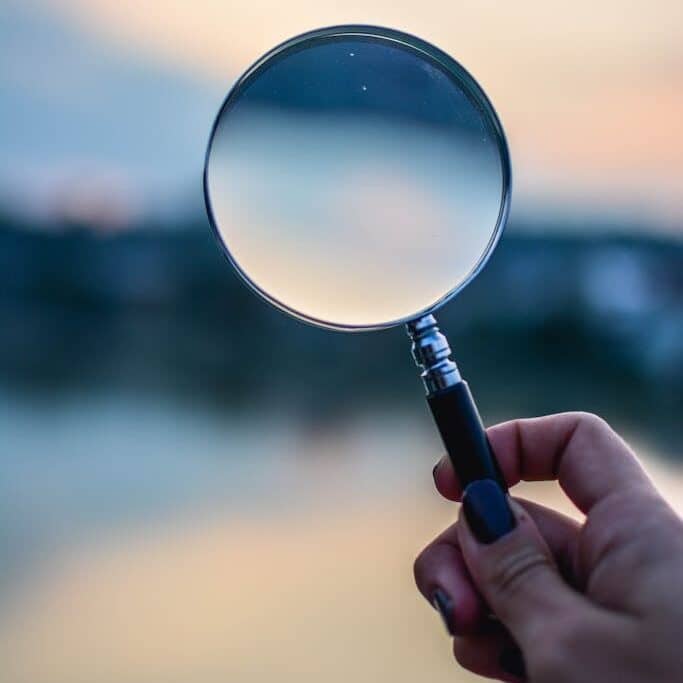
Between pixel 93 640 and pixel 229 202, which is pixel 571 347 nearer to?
pixel 93 640

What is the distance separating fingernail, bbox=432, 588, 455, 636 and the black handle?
0.11 meters

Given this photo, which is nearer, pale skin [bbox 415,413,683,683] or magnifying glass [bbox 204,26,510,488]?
pale skin [bbox 415,413,683,683]

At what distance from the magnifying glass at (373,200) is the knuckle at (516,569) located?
65 mm

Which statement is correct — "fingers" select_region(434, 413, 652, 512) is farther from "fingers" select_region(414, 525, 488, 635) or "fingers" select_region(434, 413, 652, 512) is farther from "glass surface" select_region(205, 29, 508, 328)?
"glass surface" select_region(205, 29, 508, 328)

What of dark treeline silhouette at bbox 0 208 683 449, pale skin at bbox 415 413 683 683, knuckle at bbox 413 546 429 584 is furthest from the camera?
dark treeline silhouette at bbox 0 208 683 449

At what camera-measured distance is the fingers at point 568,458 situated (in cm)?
90

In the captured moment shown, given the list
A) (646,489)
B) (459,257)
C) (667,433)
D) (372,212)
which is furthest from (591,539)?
(667,433)

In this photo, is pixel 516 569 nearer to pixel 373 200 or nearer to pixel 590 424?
pixel 590 424

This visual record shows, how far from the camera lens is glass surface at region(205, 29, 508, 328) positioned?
925 millimetres

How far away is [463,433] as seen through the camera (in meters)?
0.84

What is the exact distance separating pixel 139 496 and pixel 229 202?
59.9 inches

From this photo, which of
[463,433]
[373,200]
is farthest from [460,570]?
[373,200]

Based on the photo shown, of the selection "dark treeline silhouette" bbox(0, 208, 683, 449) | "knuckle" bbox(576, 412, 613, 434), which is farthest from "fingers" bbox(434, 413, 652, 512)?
"dark treeline silhouette" bbox(0, 208, 683, 449)

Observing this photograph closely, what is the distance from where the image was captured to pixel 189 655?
1.78 m
